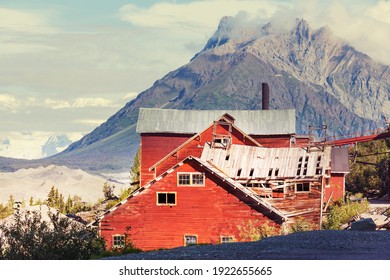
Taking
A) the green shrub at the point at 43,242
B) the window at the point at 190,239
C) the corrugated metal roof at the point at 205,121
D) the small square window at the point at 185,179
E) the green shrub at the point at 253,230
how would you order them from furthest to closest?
the corrugated metal roof at the point at 205,121
the small square window at the point at 185,179
the window at the point at 190,239
the green shrub at the point at 253,230
the green shrub at the point at 43,242

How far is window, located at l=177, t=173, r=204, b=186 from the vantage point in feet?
130

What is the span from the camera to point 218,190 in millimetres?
39156

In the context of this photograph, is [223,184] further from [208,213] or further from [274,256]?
[274,256]

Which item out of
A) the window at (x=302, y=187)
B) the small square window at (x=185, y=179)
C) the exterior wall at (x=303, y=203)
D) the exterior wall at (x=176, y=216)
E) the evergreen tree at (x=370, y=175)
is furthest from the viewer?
the evergreen tree at (x=370, y=175)

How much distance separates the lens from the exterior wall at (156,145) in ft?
183

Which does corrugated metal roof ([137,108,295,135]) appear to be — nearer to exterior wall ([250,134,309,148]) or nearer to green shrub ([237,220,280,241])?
exterior wall ([250,134,309,148])

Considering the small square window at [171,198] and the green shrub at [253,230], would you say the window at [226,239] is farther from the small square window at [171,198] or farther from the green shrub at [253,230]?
the small square window at [171,198]

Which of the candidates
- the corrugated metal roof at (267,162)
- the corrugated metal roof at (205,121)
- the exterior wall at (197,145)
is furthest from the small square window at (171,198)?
the corrugated metal roof at (205,121)

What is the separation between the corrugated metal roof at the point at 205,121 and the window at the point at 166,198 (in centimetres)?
1798

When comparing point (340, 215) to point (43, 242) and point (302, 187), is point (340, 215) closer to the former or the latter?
point (302, 187)

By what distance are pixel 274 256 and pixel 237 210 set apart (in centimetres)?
1833

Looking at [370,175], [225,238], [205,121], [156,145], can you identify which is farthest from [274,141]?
[225,238]
